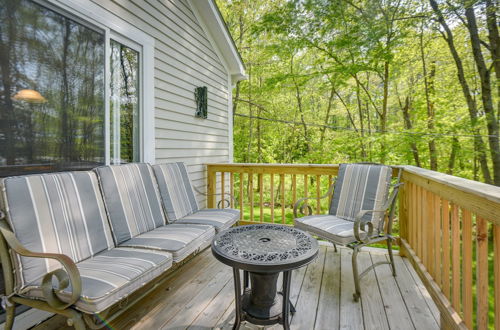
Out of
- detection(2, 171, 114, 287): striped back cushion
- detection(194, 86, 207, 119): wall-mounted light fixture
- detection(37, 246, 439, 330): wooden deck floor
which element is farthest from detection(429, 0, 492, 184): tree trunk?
detection(2, 171, 114, 287): striped back cushion

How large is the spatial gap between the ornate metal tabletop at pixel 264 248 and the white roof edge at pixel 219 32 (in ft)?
12.1

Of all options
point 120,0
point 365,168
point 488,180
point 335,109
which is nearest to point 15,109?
point 120,0

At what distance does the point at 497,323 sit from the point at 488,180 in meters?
6.66

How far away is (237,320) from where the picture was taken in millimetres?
1659

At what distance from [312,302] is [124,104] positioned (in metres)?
2.68

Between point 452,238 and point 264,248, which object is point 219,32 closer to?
point 264,248

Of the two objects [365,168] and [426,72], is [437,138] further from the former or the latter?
[365,168]

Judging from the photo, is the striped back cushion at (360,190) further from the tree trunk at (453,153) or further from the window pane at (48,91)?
the tree trunk at (453,153)

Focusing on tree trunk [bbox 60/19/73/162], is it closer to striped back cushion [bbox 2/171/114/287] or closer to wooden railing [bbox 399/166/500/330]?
striped back cushion [bbox 2/171/114/287]

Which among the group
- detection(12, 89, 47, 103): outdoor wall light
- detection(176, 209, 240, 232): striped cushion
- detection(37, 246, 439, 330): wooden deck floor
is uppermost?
detection(12, 89, 47, 103): outdoor wall light

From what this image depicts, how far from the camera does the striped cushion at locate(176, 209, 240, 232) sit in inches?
105

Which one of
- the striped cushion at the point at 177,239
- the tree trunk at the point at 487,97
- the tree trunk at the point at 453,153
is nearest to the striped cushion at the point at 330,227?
the striped cushion at the point at 177,239

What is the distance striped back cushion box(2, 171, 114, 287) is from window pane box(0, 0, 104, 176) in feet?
1.10

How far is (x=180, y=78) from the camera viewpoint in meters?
3.76
